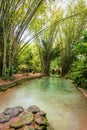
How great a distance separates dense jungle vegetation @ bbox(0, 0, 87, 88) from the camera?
28.4 ft

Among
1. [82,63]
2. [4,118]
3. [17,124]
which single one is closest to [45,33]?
[82,63]

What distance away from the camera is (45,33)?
17.8 meters

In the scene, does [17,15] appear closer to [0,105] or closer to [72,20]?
[0,105]

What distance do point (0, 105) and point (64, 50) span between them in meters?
13.8

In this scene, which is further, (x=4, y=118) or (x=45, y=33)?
(x=45, y=33)

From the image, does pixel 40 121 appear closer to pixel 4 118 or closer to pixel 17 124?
pixel 17 124

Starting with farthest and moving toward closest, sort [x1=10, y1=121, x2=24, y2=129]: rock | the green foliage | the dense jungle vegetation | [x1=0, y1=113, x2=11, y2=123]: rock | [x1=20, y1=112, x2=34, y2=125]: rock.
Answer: the dense jungle vegetation < the green foliage < [x1=0, y1=113, x2=11, y2=123]: rock < [x1=20, y1=112, x2=34, y2=125]: rock < [x1=10, y1=121, x2=24, y2=129]: rock

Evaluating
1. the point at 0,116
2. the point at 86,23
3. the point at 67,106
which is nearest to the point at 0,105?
the point at 0,116

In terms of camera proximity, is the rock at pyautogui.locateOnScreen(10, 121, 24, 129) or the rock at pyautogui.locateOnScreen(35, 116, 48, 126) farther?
the rock at pyautogui.locateOnScreen(35, 116, 48, 126)

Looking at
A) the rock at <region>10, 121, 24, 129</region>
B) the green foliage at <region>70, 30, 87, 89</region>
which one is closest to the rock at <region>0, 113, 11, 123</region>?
the rock at <region>10, 121, 24, 129</region>

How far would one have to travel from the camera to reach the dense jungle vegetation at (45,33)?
340 inches

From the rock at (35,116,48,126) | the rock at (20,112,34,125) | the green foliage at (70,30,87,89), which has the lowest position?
the rock at (35,116,48,126)

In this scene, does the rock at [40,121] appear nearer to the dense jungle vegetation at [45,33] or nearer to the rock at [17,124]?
the rock at [17,124]

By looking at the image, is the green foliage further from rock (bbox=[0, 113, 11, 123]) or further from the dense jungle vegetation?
→ rock (bbox=[0, 113, 11, 123])
